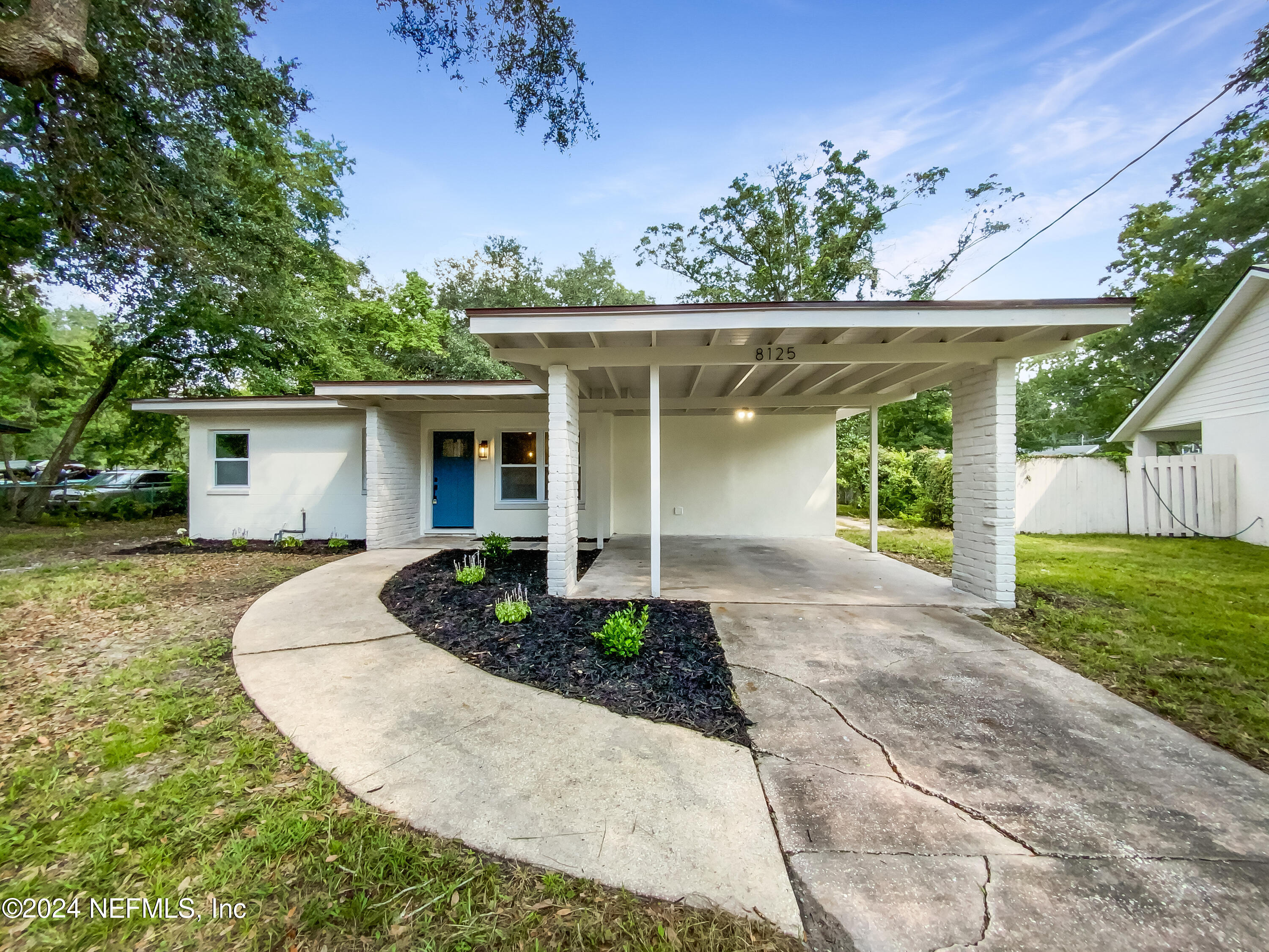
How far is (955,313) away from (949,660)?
291 cm

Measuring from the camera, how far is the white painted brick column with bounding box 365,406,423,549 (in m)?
7.83

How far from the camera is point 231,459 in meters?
9.05

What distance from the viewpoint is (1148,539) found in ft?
28.0

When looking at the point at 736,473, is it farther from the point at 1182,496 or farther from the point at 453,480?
the point at 1182,496

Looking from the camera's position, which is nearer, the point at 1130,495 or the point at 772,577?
the point at 772,577

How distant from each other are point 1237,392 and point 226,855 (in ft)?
46.8

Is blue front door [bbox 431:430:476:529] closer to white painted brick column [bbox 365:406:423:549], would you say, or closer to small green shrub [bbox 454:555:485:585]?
white painted brick column [bbox 365:406:423:549]

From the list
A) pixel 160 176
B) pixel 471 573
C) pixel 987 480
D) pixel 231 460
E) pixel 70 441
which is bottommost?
pixel 471 573

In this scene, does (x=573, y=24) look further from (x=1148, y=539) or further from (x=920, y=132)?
(x=1148, y=539)

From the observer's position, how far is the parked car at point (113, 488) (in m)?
12.2

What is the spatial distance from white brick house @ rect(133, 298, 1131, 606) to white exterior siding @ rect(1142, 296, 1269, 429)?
6606 millimetres

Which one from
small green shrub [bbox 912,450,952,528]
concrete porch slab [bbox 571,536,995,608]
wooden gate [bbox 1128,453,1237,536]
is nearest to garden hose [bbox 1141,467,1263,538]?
wooden gate [bbox 1128,453,1237,536]

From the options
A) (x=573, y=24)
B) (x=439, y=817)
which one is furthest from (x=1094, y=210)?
(x=439, y=817)

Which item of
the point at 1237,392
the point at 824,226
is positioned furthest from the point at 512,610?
the point at 824,226
